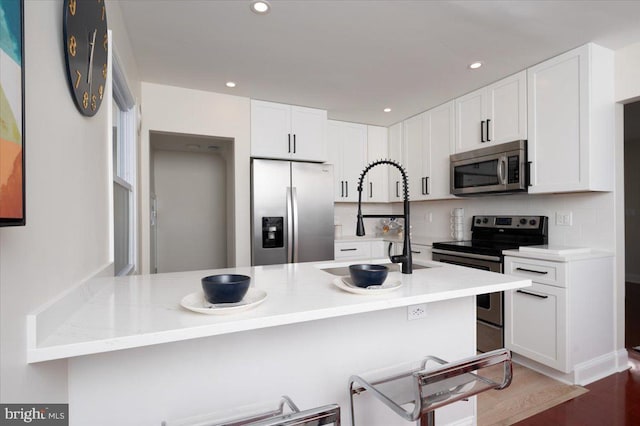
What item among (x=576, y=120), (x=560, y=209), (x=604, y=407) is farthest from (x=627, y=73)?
(x=604, y=407)

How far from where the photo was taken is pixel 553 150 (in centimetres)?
250

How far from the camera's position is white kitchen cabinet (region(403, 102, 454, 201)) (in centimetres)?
350

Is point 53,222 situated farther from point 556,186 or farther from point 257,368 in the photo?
point 556,186

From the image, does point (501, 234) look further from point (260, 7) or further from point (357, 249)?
point (260, 7)

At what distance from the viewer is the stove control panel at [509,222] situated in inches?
112

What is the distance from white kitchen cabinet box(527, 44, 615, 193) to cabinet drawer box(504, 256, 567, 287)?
60 cm

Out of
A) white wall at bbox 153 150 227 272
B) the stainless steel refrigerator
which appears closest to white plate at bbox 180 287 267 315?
the stainless steel refrigerator

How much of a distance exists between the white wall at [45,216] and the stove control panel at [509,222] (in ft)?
10.7

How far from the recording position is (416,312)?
56.6 inches

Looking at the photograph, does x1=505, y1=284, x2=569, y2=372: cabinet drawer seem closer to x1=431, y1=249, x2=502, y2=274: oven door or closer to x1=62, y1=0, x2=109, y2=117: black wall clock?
x1=431, y1=249, x2=502, y2=274: oven door

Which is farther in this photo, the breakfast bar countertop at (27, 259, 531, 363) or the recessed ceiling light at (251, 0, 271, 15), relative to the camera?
the recessed ceiling light at (251, 0, 271, 15)

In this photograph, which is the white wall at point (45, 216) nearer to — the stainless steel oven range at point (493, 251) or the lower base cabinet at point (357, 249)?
the stainless steel oven range at point (493, 251)

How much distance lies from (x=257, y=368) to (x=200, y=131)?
2557mm

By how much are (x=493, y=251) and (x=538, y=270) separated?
351 mm
